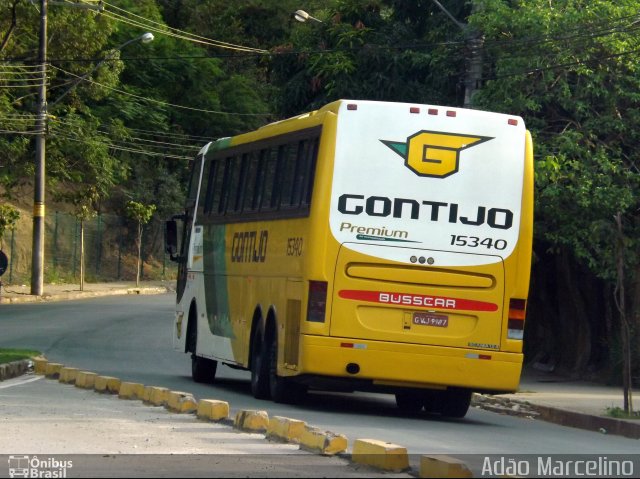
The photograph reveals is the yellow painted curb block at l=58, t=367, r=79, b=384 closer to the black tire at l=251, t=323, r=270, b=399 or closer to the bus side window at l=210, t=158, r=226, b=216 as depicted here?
the black tire at l=251, t=323, r=270, b=399

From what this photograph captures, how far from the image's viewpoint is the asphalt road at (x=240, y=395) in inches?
508

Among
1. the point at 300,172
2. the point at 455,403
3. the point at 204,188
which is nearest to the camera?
the point at 300,172

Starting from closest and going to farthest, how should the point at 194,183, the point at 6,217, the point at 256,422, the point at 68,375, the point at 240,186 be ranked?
the point at 256,422 < the point at 68,375 < the point at 240,186 < the point at 194,183 < the point at 6,217

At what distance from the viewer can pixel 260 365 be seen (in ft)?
55.1

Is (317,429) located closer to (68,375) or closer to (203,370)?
(68,375)

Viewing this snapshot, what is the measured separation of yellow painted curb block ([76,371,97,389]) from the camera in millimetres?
17016

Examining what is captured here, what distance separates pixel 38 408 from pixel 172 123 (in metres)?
46.5

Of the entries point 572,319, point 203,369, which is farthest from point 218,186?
point 572,319

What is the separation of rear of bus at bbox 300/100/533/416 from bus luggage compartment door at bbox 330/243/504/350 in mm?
12

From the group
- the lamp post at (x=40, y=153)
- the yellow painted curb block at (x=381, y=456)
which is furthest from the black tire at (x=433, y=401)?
the lamp post at (x=40, y=153)

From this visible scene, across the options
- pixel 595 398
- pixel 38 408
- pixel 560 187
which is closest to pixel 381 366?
pixel 38 408

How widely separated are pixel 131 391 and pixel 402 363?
3285 mm

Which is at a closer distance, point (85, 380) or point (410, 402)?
point (85, 380)

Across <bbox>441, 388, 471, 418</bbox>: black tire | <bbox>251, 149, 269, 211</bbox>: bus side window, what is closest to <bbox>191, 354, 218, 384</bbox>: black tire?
<bbox>251, 149, 269, 211</bbox>: bus side window
